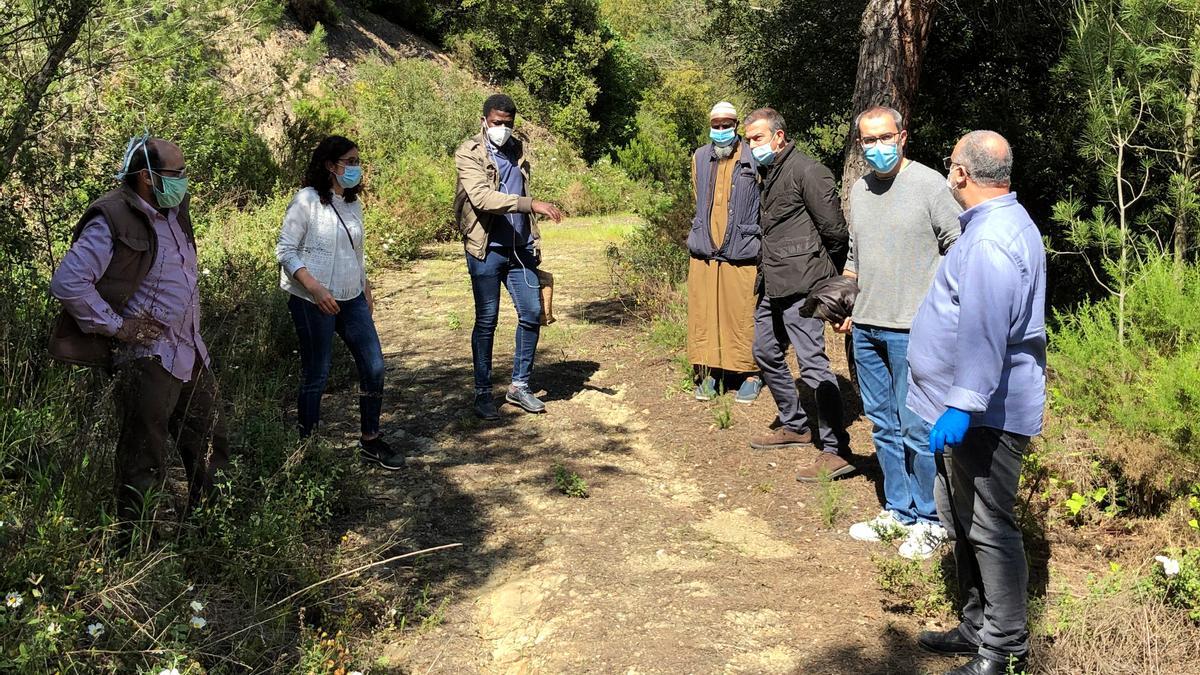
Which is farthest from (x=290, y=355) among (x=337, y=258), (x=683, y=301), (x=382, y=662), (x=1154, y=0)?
(x=1154, y=0)

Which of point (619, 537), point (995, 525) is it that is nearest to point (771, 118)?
point (619, 537)

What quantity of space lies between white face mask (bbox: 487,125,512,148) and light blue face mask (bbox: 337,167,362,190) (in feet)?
3.76

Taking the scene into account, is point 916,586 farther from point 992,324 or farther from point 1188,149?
Result: point 1188,149

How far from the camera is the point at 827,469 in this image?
5312 millimetres

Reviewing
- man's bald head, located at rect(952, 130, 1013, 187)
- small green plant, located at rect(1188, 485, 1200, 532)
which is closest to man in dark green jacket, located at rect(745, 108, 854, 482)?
small green plant, located at rect(1188, 485, 1200, 532)

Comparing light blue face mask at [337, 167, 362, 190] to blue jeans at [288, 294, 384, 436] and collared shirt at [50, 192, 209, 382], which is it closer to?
blue jeans at [288, 294, 384, 436]

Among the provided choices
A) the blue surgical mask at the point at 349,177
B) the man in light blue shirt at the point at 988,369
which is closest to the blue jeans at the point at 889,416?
the man in light blue shirt at the point at 988,369

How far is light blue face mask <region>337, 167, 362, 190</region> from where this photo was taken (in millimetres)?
4965

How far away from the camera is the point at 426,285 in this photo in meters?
10.7

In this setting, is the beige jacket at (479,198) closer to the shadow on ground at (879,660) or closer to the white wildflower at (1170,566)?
the shadow on ground at (879,660)

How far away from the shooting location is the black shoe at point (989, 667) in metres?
3.25

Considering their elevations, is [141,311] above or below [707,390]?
above

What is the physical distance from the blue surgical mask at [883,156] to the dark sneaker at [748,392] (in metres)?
2.68

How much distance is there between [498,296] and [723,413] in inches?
65.0
